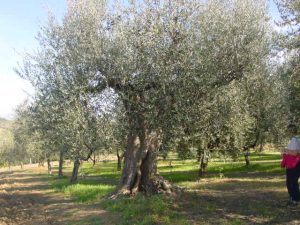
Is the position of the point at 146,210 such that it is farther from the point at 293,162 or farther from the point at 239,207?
the point at 293,162

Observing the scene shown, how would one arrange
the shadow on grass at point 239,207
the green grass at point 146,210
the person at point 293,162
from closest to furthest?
the shadow on grass at point 239,207 → the green grass at point 146,210 → the person at point 293,162

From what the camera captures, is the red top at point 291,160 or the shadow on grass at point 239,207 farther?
the red top at point 291,160

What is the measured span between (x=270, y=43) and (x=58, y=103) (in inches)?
431

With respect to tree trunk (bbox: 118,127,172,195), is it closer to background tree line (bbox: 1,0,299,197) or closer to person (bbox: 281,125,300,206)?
background tree line (bbox: 1,0,299,197)

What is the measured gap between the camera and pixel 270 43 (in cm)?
1942

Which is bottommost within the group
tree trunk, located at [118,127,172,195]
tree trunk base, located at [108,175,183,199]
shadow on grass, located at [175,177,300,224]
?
shadow on grass, located at [175,177,300,224]

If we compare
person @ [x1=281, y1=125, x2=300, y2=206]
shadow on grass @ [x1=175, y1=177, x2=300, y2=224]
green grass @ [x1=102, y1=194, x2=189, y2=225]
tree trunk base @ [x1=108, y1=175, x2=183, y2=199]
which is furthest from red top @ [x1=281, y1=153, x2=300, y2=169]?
tree trunk base @ [x1=108, y1=175, x2=183, y2=199]

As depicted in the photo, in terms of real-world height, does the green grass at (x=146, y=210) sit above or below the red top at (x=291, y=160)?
below

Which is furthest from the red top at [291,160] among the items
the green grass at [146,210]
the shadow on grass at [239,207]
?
the green grass at [146,210]

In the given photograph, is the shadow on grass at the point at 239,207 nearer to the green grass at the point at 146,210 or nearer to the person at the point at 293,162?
the green grass at the point at 146,210

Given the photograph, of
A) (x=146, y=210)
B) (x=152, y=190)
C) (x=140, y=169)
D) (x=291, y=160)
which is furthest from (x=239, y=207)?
(x=140, y=169)

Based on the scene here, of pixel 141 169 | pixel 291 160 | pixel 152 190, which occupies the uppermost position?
pixel 291 160

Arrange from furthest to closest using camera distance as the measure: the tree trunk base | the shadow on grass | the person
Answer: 1. the tree trunk base
2. the person
3. the shadow on grass

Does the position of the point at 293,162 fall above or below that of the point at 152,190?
above
